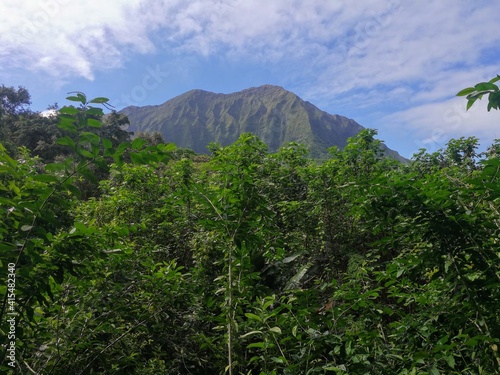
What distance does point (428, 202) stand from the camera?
182 centimetres

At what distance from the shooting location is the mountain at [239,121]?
533 feet

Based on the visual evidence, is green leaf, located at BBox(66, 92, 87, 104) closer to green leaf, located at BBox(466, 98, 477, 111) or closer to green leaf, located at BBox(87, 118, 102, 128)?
green leaf, located at BBox(87, 118, 102, 128)

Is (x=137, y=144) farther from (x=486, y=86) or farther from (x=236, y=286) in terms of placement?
(x=486, y=86)

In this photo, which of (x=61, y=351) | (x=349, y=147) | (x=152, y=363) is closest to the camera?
(x=61, y=351)

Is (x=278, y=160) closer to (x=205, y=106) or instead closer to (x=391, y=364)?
(x=391, y=364)

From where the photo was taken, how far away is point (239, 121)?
183 metres

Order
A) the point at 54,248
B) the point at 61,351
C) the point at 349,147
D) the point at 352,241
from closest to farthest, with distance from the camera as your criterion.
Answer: the point at 54,248, the point at 61,351, the point at 352,241, the point at 349,147

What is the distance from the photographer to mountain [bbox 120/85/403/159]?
162500 mm

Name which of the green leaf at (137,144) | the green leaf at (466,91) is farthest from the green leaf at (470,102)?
the green leaf at (137,144)

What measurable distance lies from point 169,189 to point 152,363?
158 inches

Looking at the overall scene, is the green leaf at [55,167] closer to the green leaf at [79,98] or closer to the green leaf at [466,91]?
the green leaf at [79,98]

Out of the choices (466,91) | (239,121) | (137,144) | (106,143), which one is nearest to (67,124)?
(106,143)

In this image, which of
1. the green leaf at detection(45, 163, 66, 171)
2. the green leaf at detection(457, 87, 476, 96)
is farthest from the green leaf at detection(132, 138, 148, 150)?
the green leaf at detection(457, 87, 476, 96)

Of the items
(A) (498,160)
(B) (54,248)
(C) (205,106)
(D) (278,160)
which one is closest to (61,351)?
(B) (54,248)
